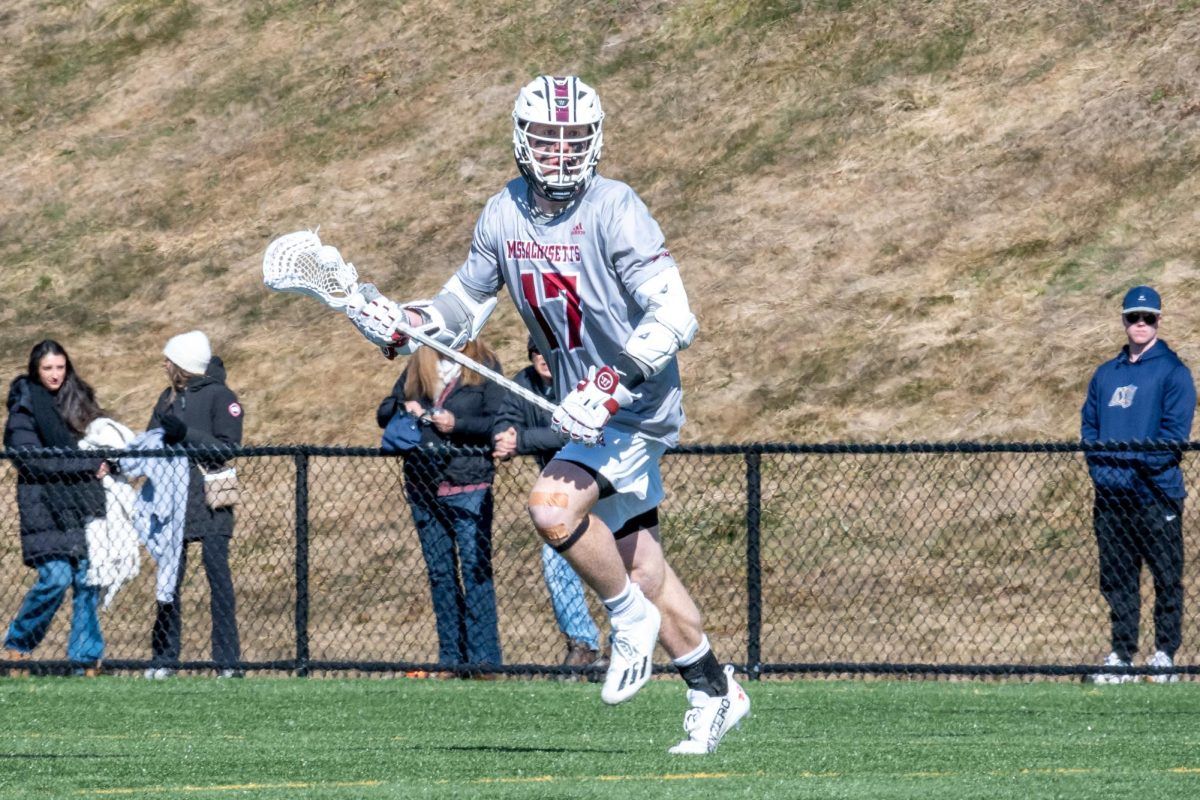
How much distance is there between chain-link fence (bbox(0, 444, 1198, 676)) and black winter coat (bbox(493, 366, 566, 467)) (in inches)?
64.4

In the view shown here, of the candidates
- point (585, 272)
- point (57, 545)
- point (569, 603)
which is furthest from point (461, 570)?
point (585, 272)

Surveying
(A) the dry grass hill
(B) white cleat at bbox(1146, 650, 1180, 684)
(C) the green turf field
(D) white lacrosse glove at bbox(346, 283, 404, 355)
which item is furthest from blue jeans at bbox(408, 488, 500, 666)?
(A) the dry grass hill

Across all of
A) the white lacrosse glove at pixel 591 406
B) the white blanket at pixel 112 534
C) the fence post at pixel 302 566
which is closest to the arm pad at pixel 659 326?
the white lacrosse glove at pixel 591 406

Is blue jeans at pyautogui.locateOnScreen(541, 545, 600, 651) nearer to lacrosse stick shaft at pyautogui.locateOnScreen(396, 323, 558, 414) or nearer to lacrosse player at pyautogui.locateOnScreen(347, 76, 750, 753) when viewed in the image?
lacrosse player at pyautogui.locateOnScreen(347, 76, 750, 753)

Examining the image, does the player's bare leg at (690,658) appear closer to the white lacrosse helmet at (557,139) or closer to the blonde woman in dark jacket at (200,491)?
the white lacrosse helmet at (557,139)

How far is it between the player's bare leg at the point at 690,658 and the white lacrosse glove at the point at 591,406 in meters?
0.70

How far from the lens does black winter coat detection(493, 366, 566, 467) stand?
10.8 metres

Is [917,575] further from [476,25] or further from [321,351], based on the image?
[476,25]

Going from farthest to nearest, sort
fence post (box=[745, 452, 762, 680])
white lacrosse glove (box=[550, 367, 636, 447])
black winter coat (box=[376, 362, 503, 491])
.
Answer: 1. black winter coat (box=[376, 362, 503, 491])
2. fence post (box=[745, 452, 762, 680])
3. white lacrosse glove (box=[550, 367, 636, 447])

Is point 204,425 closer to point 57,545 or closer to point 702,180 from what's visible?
point 57,545

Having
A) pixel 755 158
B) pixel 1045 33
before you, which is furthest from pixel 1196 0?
pixel 755 158

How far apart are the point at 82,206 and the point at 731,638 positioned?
11285 mm

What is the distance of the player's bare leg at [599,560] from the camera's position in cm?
691

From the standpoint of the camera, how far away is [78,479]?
38.0 ft
